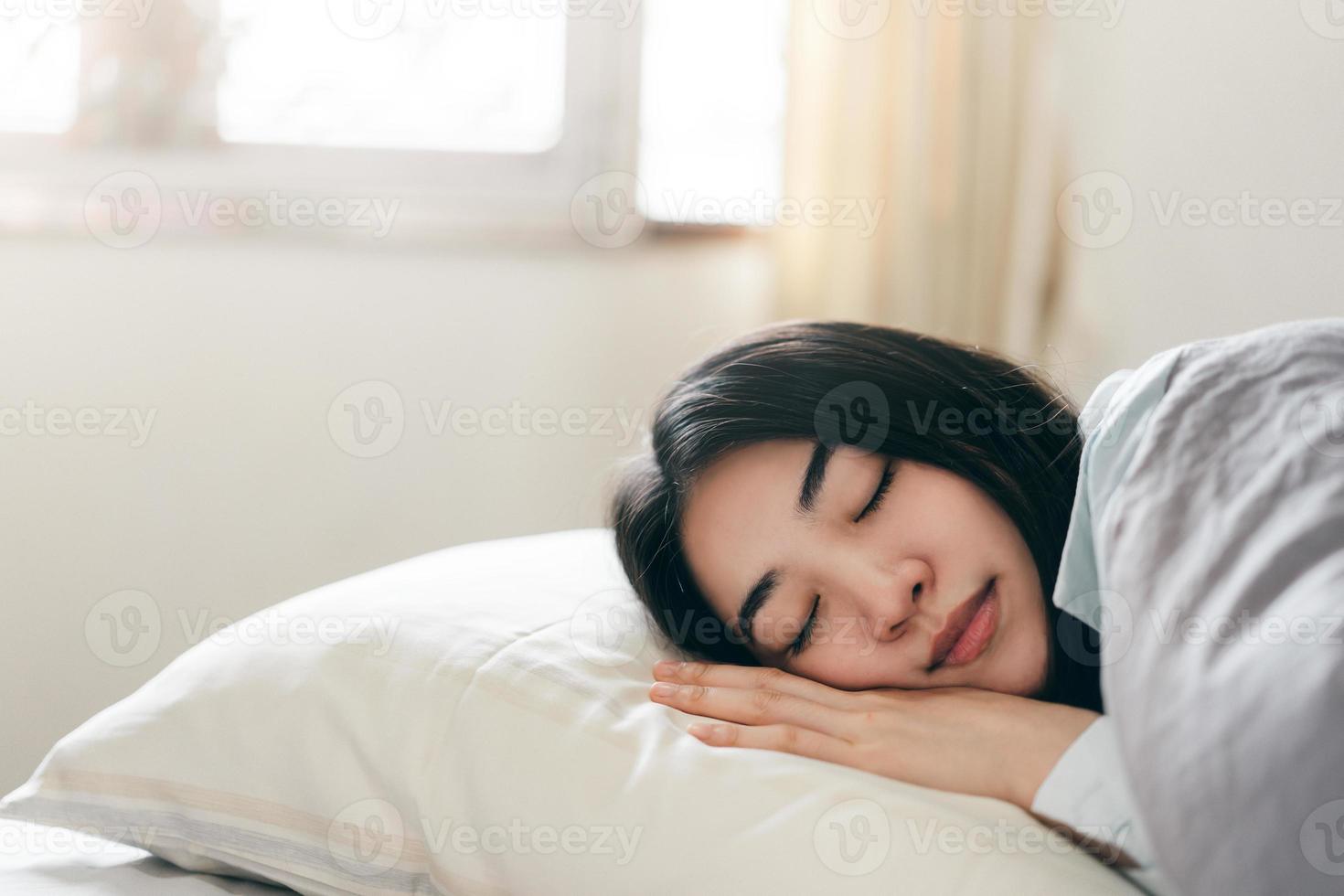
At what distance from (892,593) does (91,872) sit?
0.64 metres

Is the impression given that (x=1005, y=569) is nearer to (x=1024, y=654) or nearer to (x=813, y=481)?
(x=1024, y=654)

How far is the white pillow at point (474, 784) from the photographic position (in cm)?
71

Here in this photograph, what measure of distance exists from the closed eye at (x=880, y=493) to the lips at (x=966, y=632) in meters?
0.11

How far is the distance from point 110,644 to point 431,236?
0.82 meters

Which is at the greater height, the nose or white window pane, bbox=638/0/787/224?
white window pane, bbox=638/0/787/224

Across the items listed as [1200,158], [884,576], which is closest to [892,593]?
[884,576]

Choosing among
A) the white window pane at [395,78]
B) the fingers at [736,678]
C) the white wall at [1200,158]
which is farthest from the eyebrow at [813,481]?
the white window pane at [395,78]

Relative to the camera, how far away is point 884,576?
3.06ft

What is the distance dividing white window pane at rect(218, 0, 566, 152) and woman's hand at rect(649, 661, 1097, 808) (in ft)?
4.49

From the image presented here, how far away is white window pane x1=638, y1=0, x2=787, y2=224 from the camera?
2.07 m

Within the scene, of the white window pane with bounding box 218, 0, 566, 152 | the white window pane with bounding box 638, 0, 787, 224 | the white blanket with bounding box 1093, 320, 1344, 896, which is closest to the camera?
the white blanket with bounding box 1093, 320, 1344, 896

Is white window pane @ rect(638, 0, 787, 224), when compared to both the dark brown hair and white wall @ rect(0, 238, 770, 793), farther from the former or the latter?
the dark brown hair

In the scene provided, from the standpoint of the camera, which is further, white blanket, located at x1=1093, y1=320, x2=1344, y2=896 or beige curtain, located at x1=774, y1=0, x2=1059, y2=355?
beige curtain, located at x1=774, y1=0, x2=1059, y2=355

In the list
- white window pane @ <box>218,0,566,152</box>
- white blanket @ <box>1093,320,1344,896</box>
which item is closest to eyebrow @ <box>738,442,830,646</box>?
white blanket @ <box>1093,320,1344,896</box>
